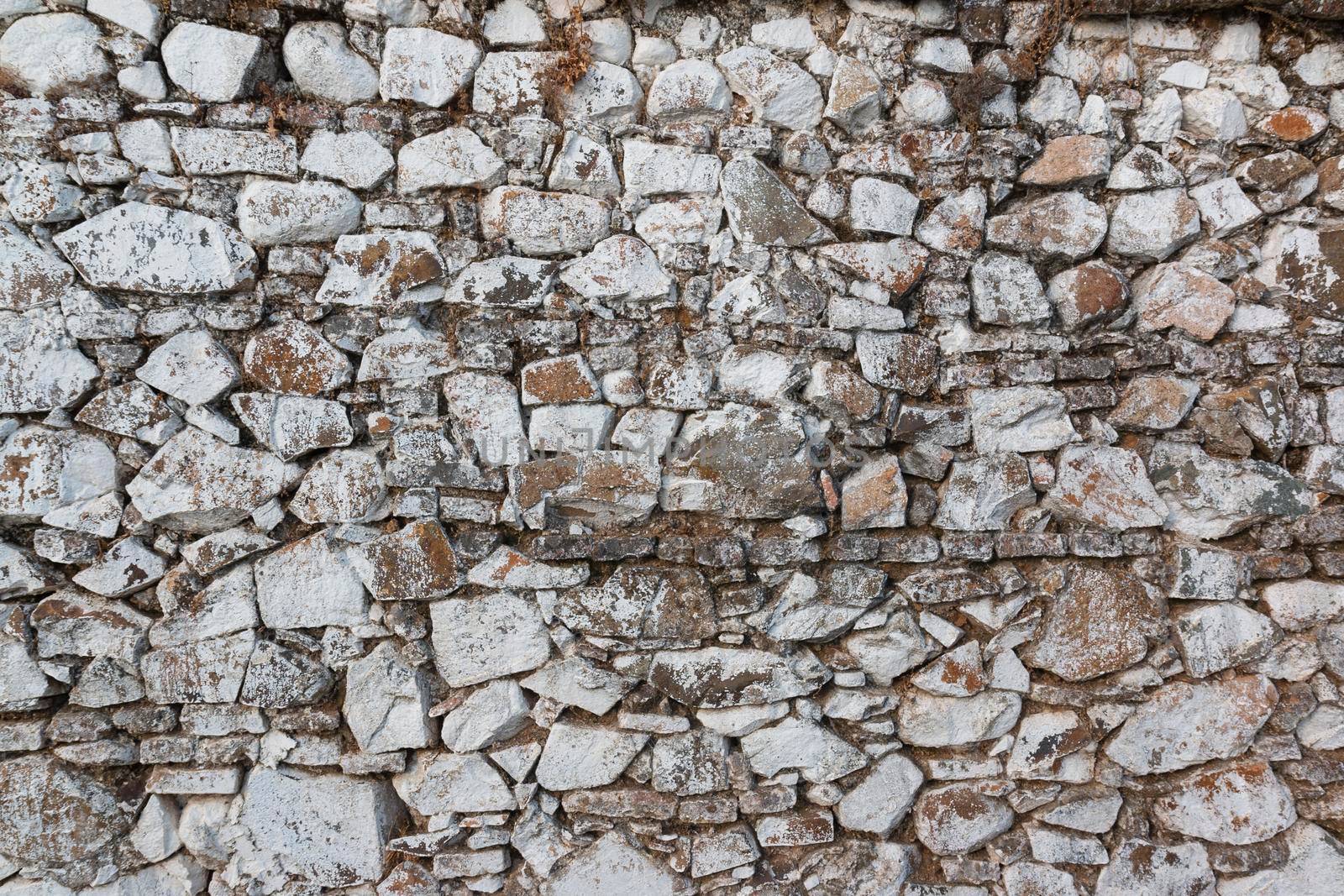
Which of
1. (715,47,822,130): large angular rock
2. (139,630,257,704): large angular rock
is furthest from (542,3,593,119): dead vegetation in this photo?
(139,630,257,704): large angular rock

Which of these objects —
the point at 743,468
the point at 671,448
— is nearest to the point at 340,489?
the point at 671,448

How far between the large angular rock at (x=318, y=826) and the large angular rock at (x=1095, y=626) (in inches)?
92.1

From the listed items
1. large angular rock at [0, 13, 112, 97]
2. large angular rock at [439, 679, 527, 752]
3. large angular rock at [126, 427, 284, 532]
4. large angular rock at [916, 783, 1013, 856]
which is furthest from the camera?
large angular rock at [916, 783, 1013, 856]

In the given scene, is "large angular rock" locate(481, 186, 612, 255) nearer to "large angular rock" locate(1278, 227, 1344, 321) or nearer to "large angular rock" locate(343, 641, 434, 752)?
"large angular rock" locate(343, 641, 434, 752)

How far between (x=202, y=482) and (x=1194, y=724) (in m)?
3.45

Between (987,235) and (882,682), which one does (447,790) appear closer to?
(882,682)

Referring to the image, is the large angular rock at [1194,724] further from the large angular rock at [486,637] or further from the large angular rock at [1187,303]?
the large angular rock at [486,637]

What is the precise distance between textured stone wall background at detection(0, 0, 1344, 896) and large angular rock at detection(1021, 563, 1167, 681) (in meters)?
0.02

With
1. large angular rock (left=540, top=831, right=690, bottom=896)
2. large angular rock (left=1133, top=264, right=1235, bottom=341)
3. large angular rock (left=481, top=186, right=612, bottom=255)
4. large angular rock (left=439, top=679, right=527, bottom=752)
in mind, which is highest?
large angular rock (left=481, top=186, right=612, bottom=255)

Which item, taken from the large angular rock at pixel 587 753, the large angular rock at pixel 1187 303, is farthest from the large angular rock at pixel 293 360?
the large angular rock at pixel 1187 303

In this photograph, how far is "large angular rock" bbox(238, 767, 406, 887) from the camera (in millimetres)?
2650

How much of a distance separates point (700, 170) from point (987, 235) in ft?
3.38

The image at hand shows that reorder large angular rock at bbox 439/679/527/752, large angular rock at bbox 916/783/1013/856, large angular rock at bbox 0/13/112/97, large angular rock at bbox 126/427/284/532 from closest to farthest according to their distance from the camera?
large angular rock at bbox 0/13/112/97 < large angular rock at bbox 126/427/284/532 < large angular rock at bbox 439/679/527/752 < large angular rock at bbox 916/783/1013/856

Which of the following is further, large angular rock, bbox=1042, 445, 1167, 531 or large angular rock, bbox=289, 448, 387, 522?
large angular rock, bbox=1042, 445, 1167, 531
